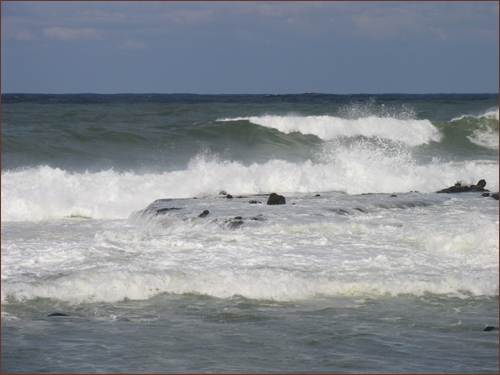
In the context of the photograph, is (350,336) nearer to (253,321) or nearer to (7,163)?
(253,321)

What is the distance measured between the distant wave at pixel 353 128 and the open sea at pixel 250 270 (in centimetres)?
904

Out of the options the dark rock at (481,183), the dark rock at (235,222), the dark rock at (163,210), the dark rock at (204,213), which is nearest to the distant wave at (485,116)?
the dark rock at (481,183)

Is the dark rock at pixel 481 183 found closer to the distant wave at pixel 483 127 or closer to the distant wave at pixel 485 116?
the distant wave at pixel 483 127

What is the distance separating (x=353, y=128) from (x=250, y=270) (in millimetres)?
23144

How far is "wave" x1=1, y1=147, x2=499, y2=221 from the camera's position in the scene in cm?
1425

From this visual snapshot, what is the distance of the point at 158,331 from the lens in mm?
5988

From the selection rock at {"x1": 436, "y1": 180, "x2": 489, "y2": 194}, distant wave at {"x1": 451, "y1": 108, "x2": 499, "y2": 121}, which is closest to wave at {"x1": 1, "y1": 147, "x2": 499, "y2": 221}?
rock at {"x1": 436, "y1": 180, "x2": 489, "y2": 194}

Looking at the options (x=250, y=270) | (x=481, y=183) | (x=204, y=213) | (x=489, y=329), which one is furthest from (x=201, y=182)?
(x=489, y=329)

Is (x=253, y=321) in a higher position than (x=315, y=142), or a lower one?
lower

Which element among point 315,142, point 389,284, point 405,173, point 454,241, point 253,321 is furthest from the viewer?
point 315,142

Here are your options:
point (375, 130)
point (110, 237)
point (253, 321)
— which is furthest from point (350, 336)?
point (375, 130)

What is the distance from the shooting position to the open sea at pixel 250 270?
546 cm

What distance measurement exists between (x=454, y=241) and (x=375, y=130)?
20.6 m

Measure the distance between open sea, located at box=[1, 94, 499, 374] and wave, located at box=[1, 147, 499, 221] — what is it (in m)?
0.06
